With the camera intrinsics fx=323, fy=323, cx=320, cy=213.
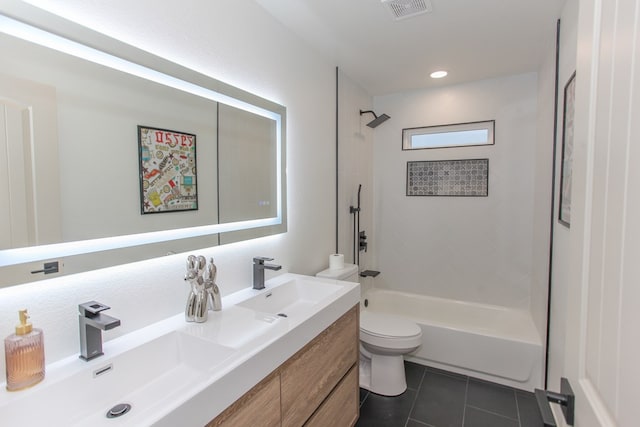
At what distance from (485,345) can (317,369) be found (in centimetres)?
173

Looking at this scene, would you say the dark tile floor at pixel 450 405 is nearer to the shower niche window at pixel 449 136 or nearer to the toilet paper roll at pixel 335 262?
the toilet paper roll at pixel 335 262

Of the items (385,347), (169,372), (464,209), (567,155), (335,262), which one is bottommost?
(385,347)

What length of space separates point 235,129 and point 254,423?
1.34 m

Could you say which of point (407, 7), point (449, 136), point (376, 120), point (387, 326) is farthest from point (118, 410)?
point (449, 136)

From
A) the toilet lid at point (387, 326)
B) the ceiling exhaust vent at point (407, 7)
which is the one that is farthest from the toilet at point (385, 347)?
the ceiling exhaust vent at point (407, 7)

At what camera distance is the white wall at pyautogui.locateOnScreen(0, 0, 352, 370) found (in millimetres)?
1045

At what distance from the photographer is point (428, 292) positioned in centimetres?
340

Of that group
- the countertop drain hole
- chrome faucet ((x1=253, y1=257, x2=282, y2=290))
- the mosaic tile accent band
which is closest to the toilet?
chrome faucet ((x1=253, y1=257, x2=282, y2=290))

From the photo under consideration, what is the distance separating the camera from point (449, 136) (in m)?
3.27

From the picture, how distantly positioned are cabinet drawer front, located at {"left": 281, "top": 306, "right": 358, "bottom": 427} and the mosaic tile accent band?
192 cm

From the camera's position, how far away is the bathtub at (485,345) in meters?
2.45

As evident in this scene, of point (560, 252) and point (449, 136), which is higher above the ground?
point (449, 136)

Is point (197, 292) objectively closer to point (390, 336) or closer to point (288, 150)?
point (288, 150)

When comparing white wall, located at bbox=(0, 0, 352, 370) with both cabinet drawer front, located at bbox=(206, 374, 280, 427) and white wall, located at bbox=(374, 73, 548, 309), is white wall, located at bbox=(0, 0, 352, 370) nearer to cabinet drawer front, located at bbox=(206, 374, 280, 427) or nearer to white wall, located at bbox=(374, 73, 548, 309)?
cabinet drawer front, located at bbox=(206, 374, 280, 427)
